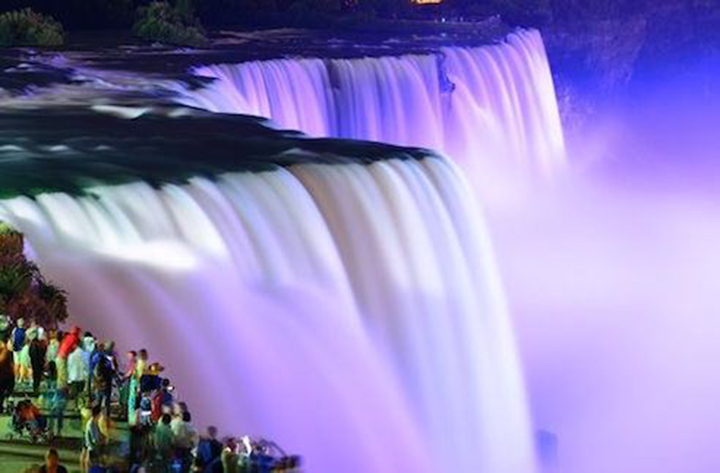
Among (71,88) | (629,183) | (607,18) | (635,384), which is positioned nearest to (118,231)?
(71,88)

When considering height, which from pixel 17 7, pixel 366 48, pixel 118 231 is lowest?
pixel 118 231

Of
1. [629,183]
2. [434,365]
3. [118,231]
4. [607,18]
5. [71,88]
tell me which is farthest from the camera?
[607,18]

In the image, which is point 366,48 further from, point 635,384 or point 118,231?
point 118,231

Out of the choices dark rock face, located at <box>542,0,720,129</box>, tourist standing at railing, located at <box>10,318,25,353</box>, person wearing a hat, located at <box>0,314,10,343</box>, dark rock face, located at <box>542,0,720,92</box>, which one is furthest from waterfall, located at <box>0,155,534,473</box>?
dark rock face, located at <box>542,0,720,92</box>

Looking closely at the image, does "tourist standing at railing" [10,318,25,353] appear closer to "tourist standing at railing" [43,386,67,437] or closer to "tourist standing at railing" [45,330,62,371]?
"tourist standing at railing" [45,330,62,371]

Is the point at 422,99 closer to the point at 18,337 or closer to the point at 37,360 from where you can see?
the point at 18,337

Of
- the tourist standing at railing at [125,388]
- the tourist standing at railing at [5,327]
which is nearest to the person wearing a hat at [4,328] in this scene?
the tourist standing at railing at [5,327]
